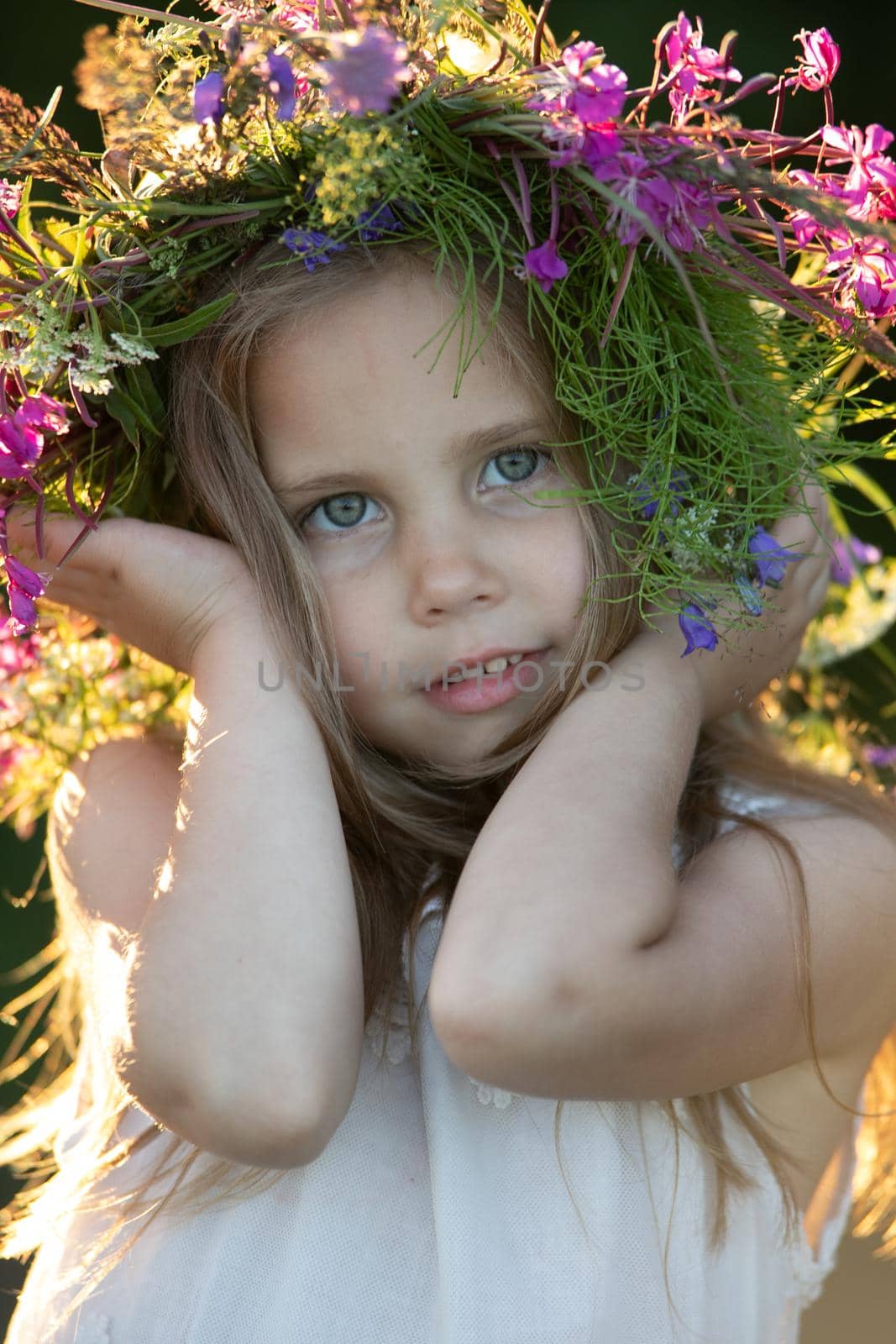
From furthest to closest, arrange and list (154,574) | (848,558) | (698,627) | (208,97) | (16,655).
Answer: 1. (848,558)
2. (16,655)
3. (154,574)
4. (698,627)
5. (208,97)

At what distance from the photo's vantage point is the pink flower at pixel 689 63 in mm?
1181

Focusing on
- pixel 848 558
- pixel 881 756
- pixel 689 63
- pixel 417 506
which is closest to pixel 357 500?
pixel 417 506

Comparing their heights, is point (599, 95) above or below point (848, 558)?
above

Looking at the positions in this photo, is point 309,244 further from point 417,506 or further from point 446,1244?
point 446,1244

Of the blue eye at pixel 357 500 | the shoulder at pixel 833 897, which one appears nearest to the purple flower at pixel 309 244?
the blue eye at pixel 357 500

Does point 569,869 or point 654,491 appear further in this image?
point 654,491

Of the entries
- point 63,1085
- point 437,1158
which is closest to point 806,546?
point 437,1158

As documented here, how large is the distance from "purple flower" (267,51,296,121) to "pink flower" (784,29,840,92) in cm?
47

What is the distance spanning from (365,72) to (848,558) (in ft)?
3.73

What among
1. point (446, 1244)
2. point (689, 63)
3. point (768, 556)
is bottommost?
point (446, 1244)

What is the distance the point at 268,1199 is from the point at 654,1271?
39 centimetres

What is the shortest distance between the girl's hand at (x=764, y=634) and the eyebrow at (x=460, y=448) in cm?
24

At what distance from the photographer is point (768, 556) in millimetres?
1352

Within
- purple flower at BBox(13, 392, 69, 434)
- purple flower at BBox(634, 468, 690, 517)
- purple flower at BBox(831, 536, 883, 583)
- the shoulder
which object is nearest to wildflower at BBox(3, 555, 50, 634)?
purple flower at BBox(13, 392, 69, 434)
